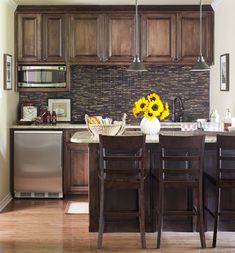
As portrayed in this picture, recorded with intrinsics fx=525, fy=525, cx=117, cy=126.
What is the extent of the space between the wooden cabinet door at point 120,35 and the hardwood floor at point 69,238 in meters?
2.33

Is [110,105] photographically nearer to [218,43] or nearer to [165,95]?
[165,95]

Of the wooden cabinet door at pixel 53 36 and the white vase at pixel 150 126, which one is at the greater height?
the wooden cabinet door at pixel 53 36

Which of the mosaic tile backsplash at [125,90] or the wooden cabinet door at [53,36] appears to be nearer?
the wooden cabinet door at [53,36]

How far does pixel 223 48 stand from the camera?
649 centimetres

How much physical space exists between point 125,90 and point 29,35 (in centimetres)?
153

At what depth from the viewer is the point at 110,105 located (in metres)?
7.43

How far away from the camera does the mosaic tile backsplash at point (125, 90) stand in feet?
24.2

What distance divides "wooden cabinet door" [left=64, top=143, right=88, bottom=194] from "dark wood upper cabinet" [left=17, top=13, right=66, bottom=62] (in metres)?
1.21

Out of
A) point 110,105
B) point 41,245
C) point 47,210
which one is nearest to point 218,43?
point 110,105

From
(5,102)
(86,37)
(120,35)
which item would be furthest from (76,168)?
(120,35)

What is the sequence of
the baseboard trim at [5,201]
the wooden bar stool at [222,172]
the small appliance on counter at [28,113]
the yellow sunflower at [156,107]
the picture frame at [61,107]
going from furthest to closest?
the picture frame at [61,107], the small appliance on counter at [28,113], the baseboard trim at [5,201], the yellow sunflower at [156,107], the wooden bar stool at [222,172]

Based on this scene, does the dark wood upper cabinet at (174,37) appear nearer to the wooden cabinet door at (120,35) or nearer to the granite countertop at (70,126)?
the wooden cabinet door at (120,35)

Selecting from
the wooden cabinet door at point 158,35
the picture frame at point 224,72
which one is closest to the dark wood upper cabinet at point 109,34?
the wooden cabinet door at point 158,35

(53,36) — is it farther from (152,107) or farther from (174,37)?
(152,107)
